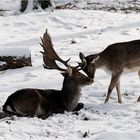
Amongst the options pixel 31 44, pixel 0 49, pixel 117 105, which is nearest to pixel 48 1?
pixel 31 44

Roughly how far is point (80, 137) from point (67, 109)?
5.76 feet

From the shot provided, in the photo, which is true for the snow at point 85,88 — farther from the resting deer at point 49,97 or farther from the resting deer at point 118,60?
the resting deer at point 118,60

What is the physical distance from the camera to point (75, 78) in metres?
8.82

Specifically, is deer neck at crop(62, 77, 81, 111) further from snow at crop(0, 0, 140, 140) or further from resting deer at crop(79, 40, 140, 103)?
resting deer at crop(79, 40, 140, 103)

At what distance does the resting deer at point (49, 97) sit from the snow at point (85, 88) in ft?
0.85

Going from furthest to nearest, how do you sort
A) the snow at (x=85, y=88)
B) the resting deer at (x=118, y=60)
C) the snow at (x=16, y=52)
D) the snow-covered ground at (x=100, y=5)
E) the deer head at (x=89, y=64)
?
the snow-covered ground at (x=100, y=5), the snow at (x=16, y=52), the resting deer at (x=118, y=60), the deer head at (x=89, y=64), the snow at (x=85, y=88)

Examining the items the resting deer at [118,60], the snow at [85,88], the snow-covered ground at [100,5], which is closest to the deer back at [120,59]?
the resting deer at [118,60]

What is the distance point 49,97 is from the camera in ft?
28.1

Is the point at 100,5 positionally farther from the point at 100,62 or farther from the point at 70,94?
the point at 70,94

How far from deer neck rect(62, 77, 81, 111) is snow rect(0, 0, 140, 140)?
269 millimetres

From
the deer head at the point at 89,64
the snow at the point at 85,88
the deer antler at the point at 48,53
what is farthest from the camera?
the deer head at the point at 89,64

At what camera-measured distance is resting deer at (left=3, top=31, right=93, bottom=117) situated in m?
8.15

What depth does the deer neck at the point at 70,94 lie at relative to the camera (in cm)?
880

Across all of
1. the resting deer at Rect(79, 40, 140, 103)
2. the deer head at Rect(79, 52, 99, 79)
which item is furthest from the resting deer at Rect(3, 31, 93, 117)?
the resting deer at Rect(79, 40, 140, 103)
